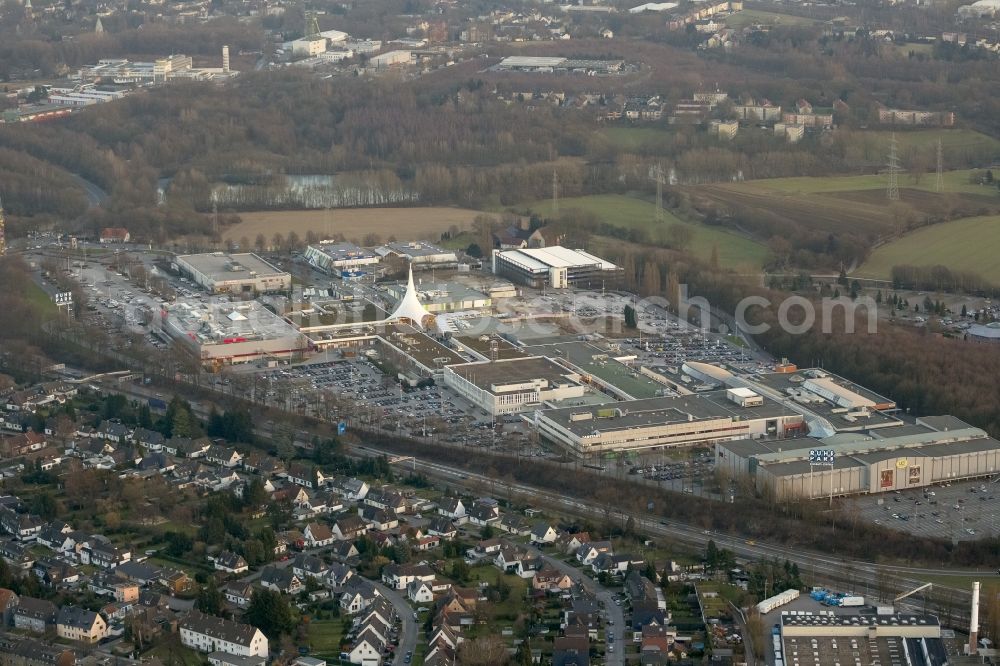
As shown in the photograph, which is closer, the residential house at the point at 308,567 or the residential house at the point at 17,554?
the residential house at the point at 308,567

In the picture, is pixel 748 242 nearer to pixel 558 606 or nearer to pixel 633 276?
pixel 633 276

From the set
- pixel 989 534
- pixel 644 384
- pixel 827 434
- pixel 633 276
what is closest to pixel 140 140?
pixel 633 276

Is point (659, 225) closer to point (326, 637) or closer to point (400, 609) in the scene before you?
point (400, 609)

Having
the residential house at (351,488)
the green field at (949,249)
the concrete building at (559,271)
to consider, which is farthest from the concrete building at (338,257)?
the residential house at (351,488)

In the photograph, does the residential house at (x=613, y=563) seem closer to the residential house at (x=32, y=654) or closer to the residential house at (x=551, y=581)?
the residential house at (x=551, y=581)

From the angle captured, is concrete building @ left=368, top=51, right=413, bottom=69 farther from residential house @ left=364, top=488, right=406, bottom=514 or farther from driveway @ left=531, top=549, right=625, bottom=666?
driveway @ left=531, top=549, right=625, bottom=666

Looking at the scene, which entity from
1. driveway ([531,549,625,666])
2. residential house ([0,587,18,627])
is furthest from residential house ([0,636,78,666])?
driveway ([531,549,625,666])
